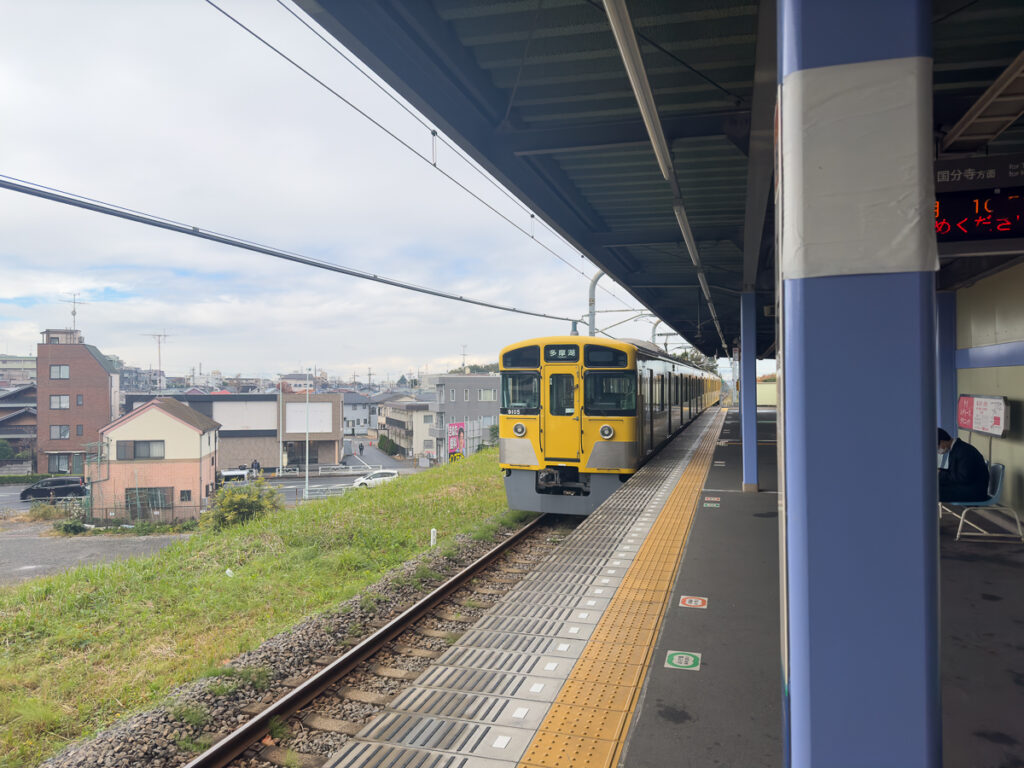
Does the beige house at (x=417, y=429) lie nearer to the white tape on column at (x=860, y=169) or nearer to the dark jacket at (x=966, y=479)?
the dark jacket at (x=966, y=479)

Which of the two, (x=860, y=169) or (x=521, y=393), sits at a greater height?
(x=860, y=169)

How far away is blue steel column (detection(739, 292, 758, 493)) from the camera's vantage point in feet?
28.2

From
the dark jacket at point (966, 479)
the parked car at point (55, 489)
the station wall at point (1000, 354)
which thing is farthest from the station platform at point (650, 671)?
the parked car at point (55, 489)

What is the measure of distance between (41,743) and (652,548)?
490cm

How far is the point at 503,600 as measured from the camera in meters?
5.02

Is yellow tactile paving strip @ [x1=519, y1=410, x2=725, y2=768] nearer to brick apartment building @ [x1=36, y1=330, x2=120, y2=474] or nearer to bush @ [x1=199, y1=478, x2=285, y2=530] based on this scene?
bush @ [x1=199, y1=478, x2=285, y2=530]

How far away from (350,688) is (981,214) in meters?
4.99

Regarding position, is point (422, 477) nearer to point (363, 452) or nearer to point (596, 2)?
point (596, 2)

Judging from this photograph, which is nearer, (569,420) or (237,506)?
(569,420)

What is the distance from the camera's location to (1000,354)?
21.2 ft

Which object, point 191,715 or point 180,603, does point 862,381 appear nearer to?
point 191,715

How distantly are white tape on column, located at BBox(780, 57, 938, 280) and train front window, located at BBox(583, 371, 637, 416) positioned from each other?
300 inches

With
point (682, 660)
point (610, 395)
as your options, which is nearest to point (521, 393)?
point (610, 395)

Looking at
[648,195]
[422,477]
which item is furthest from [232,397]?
[648,195]
